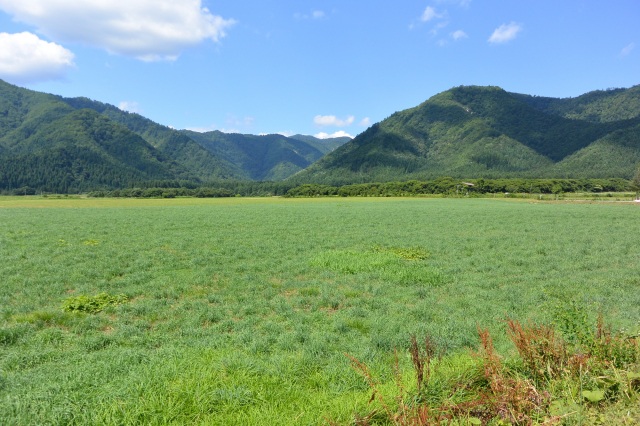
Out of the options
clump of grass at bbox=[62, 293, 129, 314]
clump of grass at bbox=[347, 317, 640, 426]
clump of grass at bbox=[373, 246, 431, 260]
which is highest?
clump of grass at bbox=[347, 317, 640, 426]

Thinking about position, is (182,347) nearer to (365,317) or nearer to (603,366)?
(365,317)

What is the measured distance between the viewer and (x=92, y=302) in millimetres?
10055

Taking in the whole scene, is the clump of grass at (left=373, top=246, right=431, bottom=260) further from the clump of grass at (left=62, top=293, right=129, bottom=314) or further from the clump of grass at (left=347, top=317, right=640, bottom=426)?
the clump of grass at (left=62, top=293, right=129, bottom=314)

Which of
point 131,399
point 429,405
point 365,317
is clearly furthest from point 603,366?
point 131,399

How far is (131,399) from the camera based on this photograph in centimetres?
458

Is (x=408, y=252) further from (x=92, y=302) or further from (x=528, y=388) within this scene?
(x=92, y=302)

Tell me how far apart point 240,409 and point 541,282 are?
12.4 metres

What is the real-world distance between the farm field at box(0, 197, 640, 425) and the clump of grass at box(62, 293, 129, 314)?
0.35 feet

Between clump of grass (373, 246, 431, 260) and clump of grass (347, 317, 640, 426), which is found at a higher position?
clump of grass (347, 317, 640, 426)

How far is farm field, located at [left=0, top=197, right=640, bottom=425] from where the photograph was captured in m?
4.80

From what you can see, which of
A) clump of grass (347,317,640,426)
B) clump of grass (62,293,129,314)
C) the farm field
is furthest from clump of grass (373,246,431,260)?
clump of grass (62,293,129,314)

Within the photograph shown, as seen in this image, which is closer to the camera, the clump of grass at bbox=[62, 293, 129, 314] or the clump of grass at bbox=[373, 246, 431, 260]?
the clump of grass at bbox=[62, 293, 129, 314]

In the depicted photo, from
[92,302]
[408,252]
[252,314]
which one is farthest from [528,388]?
[408,252]

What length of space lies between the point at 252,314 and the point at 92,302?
16.4ft
